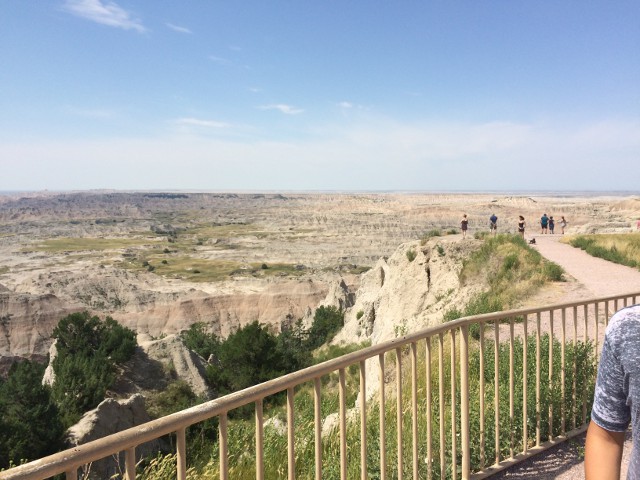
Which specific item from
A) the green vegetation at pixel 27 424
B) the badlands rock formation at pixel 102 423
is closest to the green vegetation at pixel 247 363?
the badlands rock formation at pixel 102 423

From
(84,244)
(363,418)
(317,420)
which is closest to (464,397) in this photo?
(363,418)

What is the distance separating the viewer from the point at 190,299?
45.8m

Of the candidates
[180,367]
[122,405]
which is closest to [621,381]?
[122,405]

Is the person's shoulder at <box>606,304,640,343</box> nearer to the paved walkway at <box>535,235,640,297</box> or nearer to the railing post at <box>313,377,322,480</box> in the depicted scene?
the railing post at <box>313,377,322,480</box>

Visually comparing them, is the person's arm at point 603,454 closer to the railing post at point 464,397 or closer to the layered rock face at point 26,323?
the railing post at point 464,397

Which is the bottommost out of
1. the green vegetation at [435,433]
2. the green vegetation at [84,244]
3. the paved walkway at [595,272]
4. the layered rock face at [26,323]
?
the layered rock face at [26,323]

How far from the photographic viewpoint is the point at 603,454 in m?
1.85

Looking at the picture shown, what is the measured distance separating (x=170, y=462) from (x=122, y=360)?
19.4 metres

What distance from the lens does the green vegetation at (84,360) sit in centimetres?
1816

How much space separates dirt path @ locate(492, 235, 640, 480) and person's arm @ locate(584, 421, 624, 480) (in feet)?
9.45

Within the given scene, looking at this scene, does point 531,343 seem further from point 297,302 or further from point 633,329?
point 297,302

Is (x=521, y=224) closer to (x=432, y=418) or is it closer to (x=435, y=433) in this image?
(x=435, y=433)

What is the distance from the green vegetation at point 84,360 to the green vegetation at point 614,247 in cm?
2017

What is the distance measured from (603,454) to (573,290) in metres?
13.6
